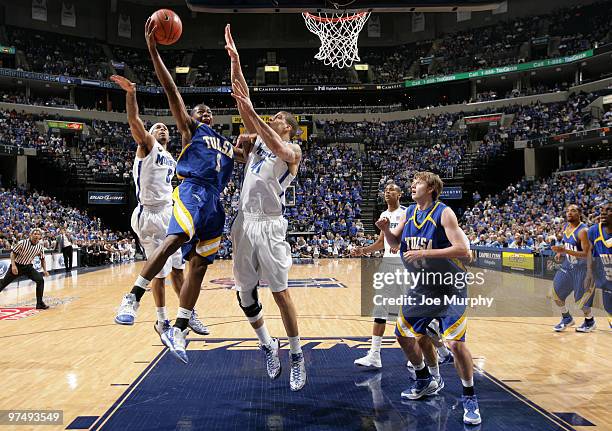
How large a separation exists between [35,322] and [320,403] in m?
6.49

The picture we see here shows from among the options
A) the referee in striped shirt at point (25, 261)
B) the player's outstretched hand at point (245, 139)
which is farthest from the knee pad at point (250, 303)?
the referee in striped shirt at point (25, 261)

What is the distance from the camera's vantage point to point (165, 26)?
4.77 meters

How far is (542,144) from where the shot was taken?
2694 cm

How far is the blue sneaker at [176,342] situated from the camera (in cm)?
436

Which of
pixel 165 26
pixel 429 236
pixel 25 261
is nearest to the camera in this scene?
pixel 429 236

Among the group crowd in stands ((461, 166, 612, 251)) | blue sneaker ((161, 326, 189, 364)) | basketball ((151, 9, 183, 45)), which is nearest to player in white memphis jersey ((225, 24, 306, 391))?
basketball ((151, 9, 183, 45))

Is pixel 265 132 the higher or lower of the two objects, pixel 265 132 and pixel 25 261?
the higher

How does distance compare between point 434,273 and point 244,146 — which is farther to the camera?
point 244,146

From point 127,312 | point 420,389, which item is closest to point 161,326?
point 127,312

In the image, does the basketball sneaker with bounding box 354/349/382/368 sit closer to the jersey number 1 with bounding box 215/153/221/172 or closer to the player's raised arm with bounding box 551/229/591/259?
the jersey number 1 with bounding box 215/153/221/172

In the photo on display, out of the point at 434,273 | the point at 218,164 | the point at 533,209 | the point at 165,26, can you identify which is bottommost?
the point at 434,273

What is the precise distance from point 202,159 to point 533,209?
20174mm

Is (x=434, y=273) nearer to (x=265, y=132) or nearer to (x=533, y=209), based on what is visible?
(x=265, y=132)

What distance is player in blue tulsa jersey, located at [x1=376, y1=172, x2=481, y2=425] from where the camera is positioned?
417 cm
